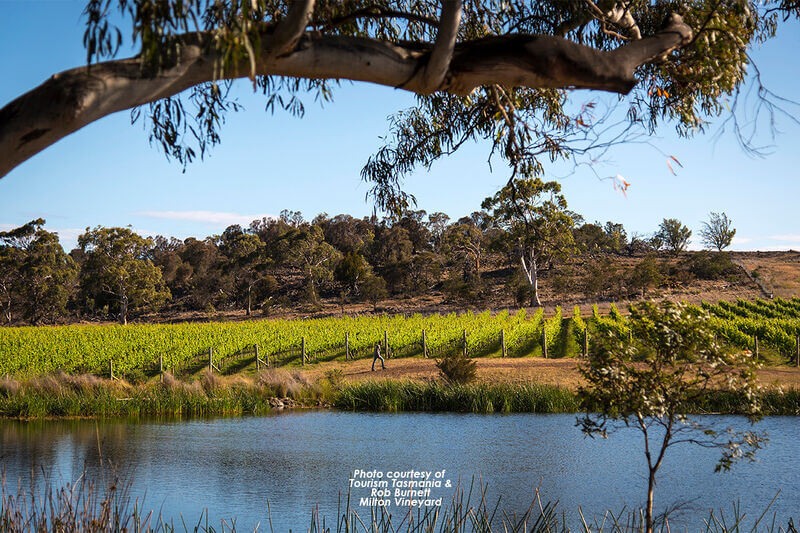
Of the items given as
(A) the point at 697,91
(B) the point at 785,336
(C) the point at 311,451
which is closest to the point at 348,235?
(B) the point at 785,336

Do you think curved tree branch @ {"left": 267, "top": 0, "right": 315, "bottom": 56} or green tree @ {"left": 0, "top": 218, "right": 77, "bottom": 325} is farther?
green tree @ {"left": 0, "top": 218, "right": 77, "bottom": 325}

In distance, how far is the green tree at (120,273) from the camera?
49.8 meters

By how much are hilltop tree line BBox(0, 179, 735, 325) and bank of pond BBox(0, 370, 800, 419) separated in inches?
978

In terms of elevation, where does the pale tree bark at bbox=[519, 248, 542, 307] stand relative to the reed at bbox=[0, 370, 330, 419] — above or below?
above

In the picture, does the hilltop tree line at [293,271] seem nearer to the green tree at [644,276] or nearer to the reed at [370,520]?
the green tree at [644,276]

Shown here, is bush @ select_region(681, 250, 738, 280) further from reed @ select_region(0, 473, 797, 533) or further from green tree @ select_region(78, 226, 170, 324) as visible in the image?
reed @ select_region(0, 473, 797, 533)

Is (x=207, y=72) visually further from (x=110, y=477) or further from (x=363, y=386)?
(x=363, y=386)

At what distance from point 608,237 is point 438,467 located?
65.6m

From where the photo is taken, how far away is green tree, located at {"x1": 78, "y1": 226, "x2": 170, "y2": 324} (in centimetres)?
4978

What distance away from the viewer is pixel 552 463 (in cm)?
1179

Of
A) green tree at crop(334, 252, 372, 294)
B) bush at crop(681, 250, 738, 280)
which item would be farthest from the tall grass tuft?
bush at crop(681, 250, 738, 280)

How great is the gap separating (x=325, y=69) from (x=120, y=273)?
49162 millimetres

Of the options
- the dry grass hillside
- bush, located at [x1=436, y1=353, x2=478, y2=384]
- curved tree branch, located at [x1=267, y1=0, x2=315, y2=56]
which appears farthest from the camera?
the dry grass hillside

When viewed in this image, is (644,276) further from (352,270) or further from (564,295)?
(352,270)
